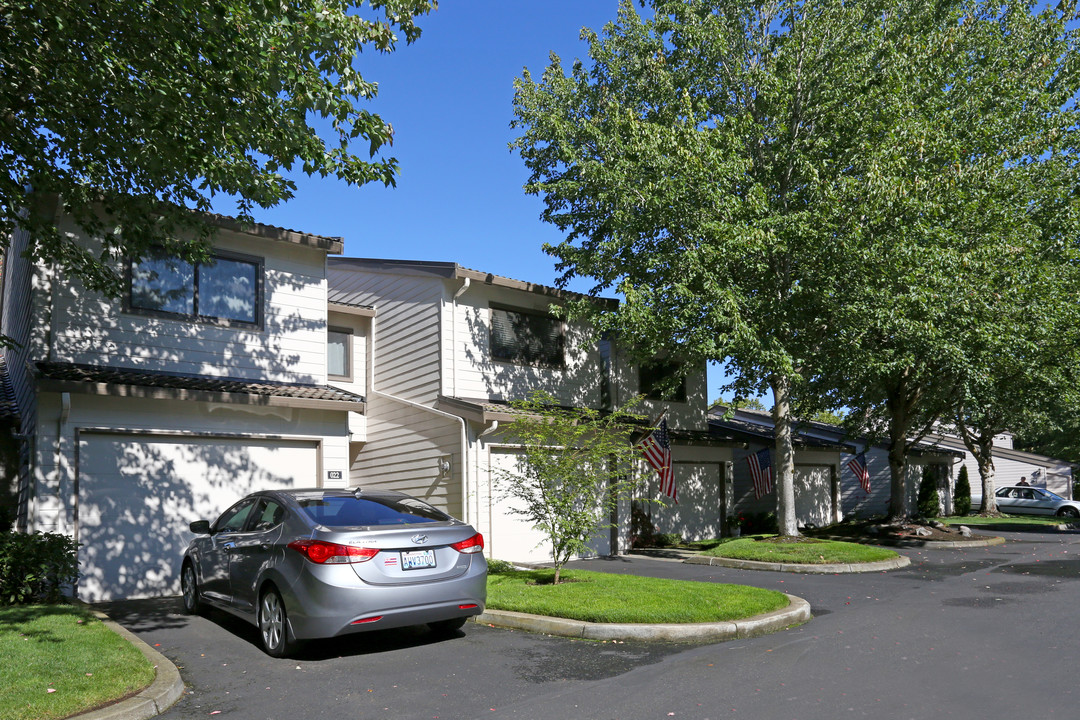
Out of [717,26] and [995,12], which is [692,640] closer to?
[717,26]

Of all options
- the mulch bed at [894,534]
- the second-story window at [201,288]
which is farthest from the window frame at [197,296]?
the mulch bed at [894,534]

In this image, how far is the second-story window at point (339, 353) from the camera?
17.9 m

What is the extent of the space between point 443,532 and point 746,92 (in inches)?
585

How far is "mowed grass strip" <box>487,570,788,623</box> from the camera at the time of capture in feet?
28.9

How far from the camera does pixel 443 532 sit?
25.5 ft

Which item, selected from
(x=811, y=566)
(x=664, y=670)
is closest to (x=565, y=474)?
(x=664, y=670)

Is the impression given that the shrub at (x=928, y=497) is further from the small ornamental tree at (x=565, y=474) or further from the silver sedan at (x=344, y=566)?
the silver sedan at (x=344, y=566)

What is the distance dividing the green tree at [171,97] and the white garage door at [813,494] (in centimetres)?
2084

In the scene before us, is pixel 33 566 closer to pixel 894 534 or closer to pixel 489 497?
pixel 489 497

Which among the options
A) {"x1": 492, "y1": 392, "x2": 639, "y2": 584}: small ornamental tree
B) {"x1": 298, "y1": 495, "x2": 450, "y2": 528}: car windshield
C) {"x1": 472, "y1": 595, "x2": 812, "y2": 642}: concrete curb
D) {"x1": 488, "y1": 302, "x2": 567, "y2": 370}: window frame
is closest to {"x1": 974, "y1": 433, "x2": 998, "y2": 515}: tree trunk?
{"x1": 488, "y1": 302, "x2": 567, "y2": 370}: window frame

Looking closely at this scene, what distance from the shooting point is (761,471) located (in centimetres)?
2247

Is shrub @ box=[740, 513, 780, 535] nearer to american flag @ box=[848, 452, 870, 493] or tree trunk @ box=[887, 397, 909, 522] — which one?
tree trunk @ box=[887, 397, 909, 522]

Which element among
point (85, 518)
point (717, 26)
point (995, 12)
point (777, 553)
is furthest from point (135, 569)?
point (995, 12)

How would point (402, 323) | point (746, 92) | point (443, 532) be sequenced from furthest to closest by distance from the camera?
1. point (746, 92)
2. point (402, 323)
3. point (443, 532)
